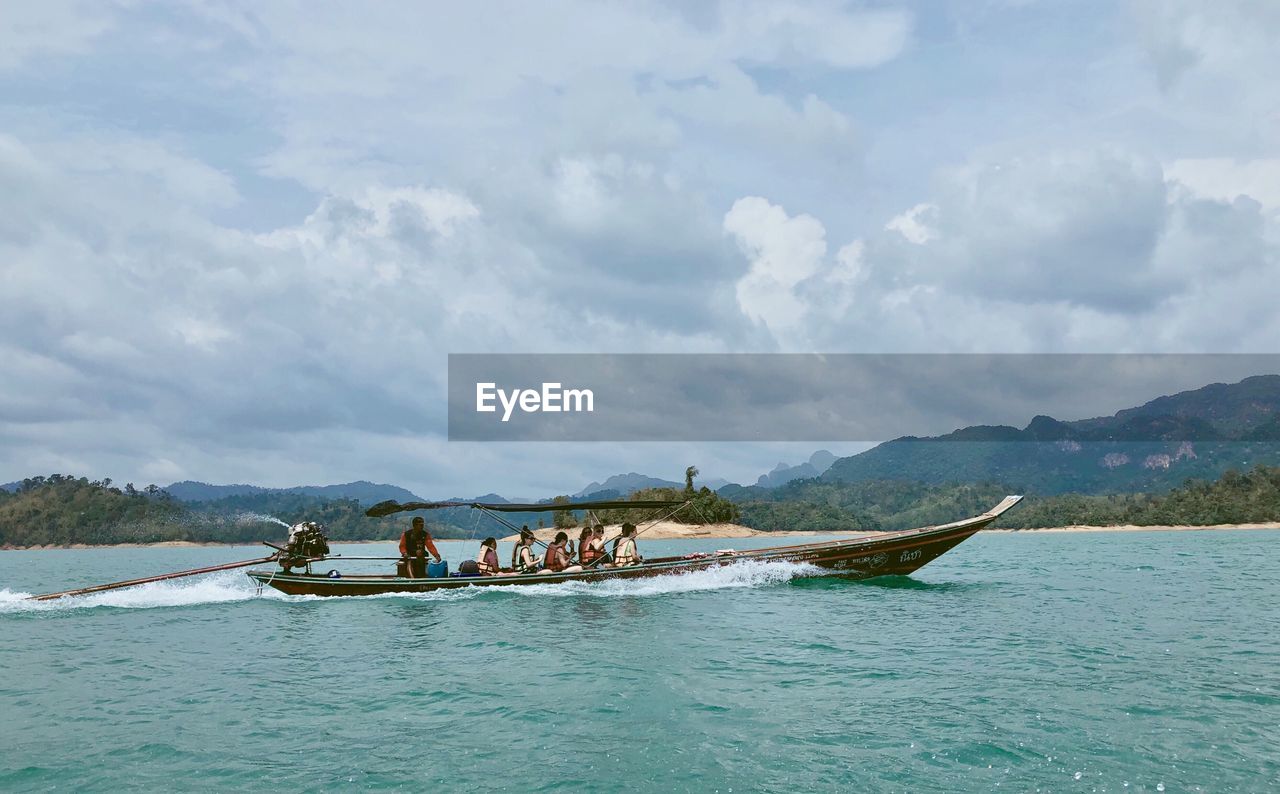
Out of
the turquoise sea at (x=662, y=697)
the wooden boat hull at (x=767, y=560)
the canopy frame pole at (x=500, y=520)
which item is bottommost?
the turquoise sea at (x=662, y=697)

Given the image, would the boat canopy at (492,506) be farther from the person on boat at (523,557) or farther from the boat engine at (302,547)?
the boat engine at (302,547)

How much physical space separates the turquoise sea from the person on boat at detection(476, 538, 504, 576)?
2746mm

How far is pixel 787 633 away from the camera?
2066cm

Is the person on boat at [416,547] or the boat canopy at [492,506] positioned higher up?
the boat canopy at [492,506]

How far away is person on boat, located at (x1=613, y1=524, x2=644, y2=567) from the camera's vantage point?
97.5ft

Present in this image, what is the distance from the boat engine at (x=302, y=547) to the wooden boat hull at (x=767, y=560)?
0.47m

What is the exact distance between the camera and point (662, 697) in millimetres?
14312

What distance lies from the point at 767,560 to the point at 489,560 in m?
9.92

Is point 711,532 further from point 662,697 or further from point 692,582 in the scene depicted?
point 662,697

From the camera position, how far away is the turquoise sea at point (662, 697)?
10.7 metres

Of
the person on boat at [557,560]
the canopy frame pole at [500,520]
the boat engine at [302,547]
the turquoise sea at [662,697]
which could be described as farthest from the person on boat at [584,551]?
the boat engine at [302,547]

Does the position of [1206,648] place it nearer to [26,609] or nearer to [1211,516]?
[26,609]

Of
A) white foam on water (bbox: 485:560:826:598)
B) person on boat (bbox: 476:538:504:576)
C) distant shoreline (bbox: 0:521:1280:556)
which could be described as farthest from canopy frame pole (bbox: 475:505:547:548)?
distant shoreline (bbox: 0:521:1280:556)

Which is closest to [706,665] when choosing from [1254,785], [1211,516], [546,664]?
[546,664]
